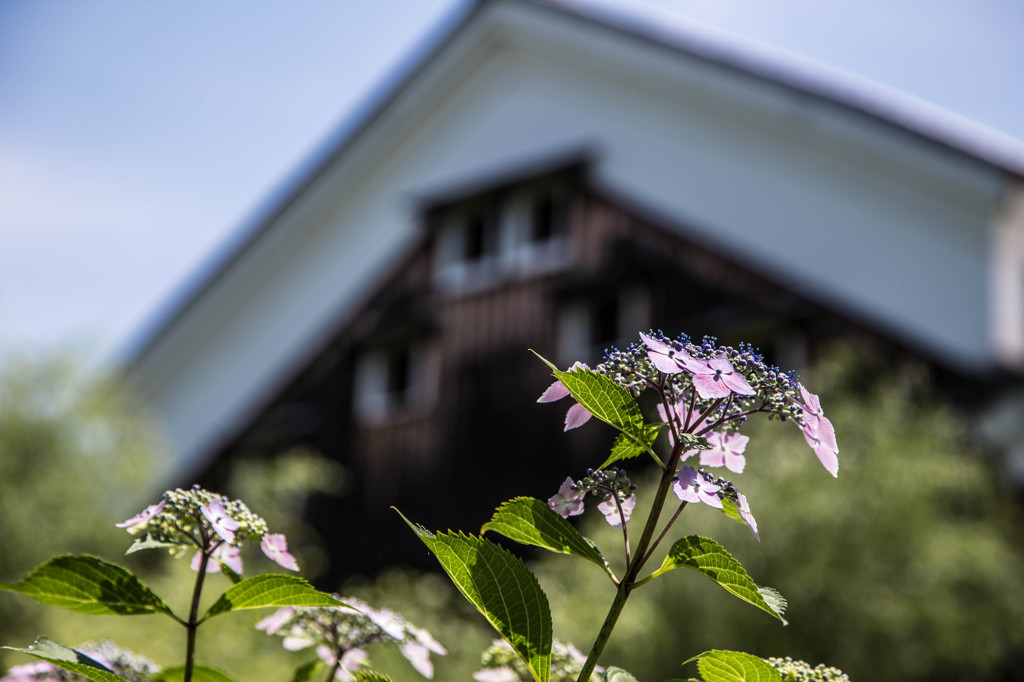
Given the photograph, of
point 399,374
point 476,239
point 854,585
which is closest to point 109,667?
point 854,585

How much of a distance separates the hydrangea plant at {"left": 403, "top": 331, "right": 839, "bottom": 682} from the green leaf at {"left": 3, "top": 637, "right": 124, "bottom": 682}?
0.29 meters

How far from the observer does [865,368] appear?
23.9ft

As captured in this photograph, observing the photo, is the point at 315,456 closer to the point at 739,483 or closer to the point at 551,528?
the point at 739,483

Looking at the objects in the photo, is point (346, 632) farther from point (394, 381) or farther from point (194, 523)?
point (394, 381)

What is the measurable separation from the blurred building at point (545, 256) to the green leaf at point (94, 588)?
661 cm

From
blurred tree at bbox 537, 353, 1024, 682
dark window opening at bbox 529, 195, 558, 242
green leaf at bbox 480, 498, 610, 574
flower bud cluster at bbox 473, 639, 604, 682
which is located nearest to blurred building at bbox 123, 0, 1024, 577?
dark window opening at bbox 529, 195, 558, 242

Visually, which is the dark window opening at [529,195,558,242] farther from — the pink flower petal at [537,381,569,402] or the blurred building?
the pink flower petal at [537,381,569,402]

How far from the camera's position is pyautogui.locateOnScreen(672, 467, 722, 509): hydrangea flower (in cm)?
92

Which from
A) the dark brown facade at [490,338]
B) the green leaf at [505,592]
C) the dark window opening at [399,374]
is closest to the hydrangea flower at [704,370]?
the green leaf at [505,592]

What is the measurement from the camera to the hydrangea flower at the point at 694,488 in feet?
3.03

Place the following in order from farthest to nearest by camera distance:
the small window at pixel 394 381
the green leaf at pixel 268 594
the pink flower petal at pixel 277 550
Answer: the small window at pixel 394 381
the pink flower petal at pixel 277 550
the green leaf at pixel 268 594

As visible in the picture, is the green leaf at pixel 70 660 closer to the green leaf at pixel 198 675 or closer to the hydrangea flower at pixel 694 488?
the green leaf at pixel 198 675

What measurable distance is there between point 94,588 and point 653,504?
52 centimetres

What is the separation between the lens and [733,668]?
0.94m
